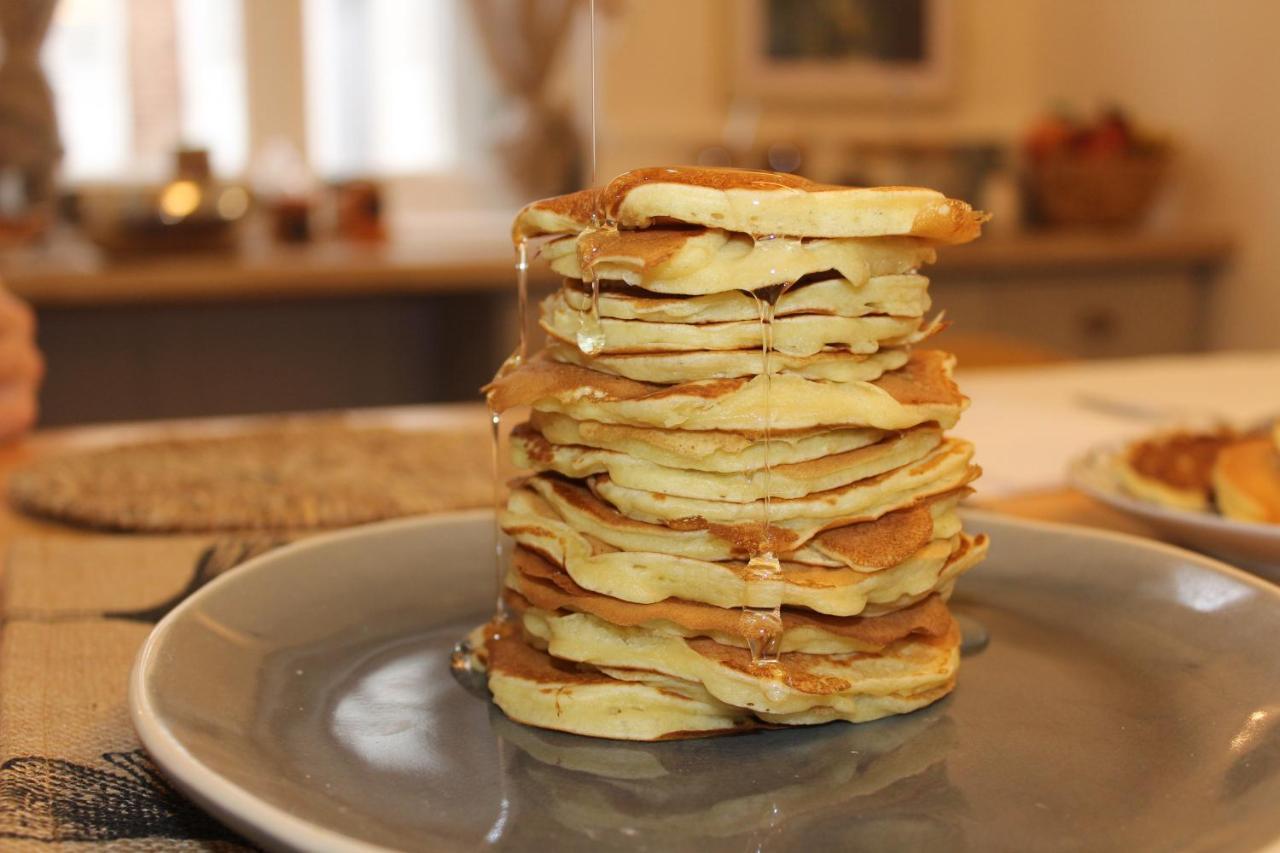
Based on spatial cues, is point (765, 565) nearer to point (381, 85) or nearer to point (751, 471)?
point (751, 471)

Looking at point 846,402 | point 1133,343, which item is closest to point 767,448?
point 846,402

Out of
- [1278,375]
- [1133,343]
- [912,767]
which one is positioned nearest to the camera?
[912,767]

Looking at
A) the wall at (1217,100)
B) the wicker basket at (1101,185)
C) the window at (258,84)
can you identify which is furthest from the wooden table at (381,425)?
the wall at (1217,100)

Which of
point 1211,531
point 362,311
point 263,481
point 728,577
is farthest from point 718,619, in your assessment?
point 362,311

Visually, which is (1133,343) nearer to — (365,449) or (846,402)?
(365,449)

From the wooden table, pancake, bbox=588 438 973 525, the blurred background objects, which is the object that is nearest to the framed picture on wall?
the blurred background objects

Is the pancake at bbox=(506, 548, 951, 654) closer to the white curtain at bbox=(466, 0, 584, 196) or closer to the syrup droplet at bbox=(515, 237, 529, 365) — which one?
the syrup droplet at bbox=(515, 237, 529, 365)
